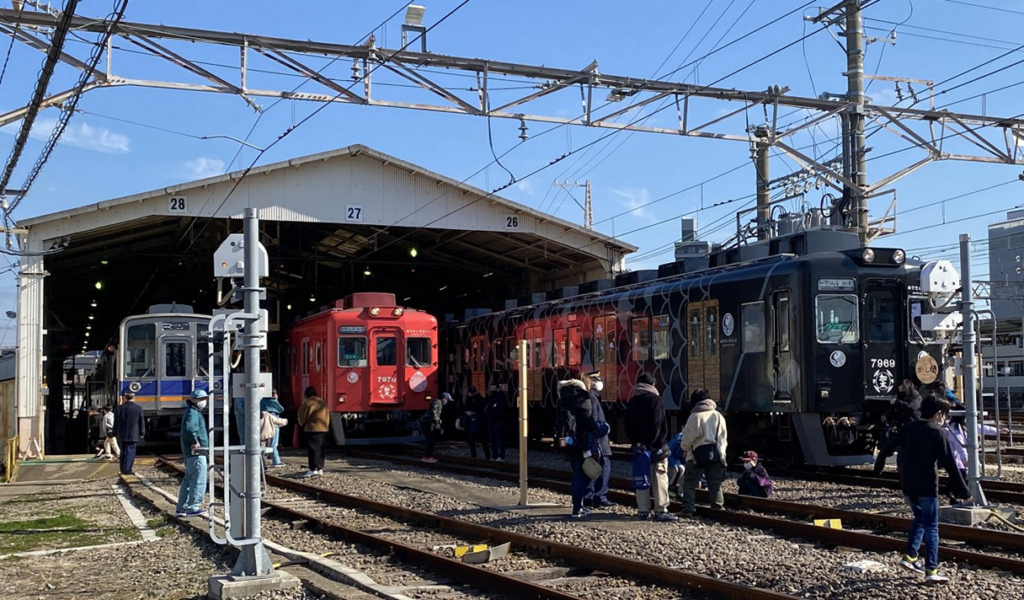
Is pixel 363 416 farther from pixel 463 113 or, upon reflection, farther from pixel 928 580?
pixel 928 580

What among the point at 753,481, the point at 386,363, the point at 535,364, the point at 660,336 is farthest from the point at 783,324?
the point at 386,363

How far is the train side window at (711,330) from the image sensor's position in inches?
655

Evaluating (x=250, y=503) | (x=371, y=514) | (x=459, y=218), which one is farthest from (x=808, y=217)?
(x=250, y=503)

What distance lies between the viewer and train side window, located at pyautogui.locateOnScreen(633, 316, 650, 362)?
18.6m

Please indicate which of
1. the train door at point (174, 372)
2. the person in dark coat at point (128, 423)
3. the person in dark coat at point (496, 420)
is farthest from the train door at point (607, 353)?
the train door at point (174, 372)

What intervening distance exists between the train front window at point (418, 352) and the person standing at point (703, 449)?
12.9 m

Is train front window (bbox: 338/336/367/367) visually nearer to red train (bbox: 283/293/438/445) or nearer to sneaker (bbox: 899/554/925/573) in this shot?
red train (bbox: 283/293/438/445)

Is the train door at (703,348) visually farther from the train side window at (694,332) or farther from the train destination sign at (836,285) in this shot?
the train destination sign at (836,285)

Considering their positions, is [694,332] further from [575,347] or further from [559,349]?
[559,349]

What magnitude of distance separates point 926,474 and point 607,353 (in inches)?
488

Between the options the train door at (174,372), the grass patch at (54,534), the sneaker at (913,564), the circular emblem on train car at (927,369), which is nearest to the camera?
the sneaker at (913,564)

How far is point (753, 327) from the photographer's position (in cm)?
1588

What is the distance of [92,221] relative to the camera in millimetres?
23391

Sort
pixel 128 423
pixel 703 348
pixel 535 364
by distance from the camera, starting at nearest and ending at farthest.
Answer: pixel 703 348
pixel 128 423
pixel 535 364
